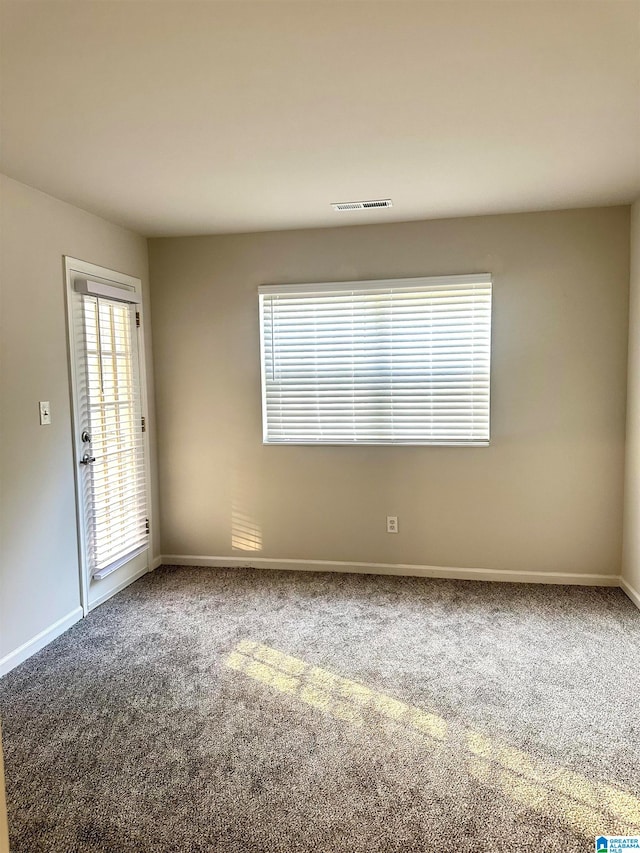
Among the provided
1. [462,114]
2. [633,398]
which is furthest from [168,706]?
[633,398]

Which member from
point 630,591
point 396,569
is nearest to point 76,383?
point 396,569

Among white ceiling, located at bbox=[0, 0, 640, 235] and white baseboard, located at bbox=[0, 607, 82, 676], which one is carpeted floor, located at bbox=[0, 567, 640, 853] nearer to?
white baseboard, located at bbox=[0, 607, 82, 676]

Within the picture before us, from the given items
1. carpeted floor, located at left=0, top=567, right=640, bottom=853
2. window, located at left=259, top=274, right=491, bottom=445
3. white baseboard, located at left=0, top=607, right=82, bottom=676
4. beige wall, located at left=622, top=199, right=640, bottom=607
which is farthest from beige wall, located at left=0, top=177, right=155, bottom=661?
beige wall, located at left=622, top=199, right=640, bottom=607

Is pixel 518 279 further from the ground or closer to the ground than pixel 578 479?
further from the ground

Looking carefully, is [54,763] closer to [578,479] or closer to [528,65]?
[528,65]

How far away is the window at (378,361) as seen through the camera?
374 cm

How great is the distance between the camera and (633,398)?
346 centimetres

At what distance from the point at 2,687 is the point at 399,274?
3374 millimetres

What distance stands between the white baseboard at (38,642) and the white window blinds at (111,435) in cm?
29

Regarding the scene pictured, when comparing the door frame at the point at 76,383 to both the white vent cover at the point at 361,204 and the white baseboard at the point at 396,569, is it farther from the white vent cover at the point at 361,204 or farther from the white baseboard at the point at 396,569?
the white vent cover at the point at 361,204

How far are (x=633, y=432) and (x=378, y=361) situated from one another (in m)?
1.73

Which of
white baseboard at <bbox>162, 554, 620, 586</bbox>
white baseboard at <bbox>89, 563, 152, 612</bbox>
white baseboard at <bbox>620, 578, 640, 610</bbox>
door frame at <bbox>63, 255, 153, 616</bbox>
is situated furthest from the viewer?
white baseboard at <bbox>162, 554, 620, 586</bbox>

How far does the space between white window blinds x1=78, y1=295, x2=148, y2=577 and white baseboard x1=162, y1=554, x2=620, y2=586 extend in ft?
1.70

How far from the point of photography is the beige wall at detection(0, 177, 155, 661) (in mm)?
2746
